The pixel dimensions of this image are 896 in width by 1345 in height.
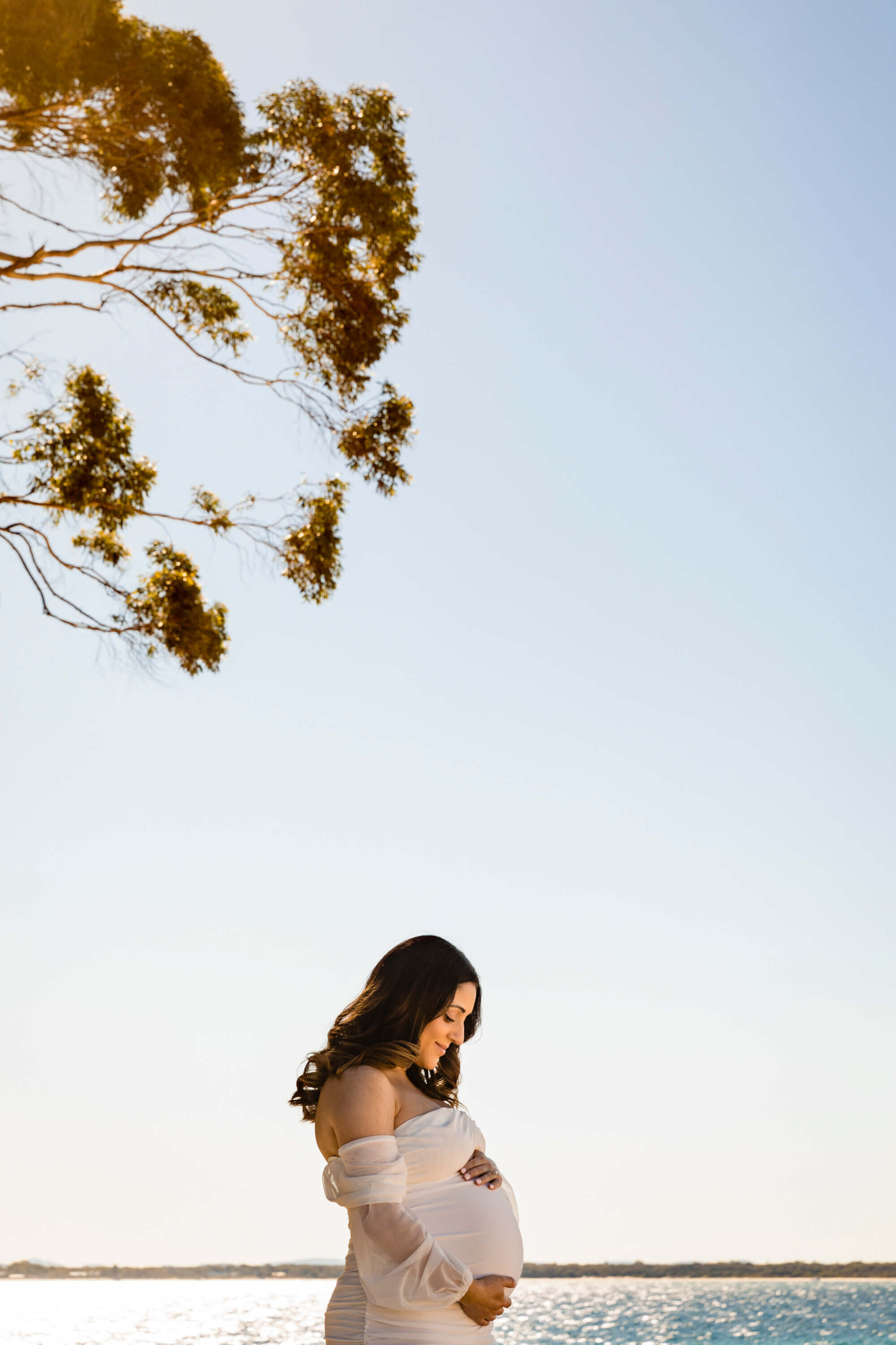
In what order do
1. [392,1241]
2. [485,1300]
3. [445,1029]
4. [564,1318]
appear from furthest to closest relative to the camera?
[564,1318] < [445,1029] < [485,1300] < [392,1241]

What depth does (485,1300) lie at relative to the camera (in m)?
2.93

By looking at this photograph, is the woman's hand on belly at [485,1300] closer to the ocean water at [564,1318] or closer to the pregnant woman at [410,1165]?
the pregnant woman at [410,1165]

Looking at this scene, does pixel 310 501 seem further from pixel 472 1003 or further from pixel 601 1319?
pixel 601 1319

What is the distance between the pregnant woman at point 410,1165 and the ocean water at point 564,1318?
79.5ft

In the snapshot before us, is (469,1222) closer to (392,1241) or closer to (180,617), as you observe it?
(392,1241)

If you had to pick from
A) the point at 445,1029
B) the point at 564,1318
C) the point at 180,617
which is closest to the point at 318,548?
the point at 180,617

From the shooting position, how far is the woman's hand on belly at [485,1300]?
2.91m

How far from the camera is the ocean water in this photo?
5400 cm

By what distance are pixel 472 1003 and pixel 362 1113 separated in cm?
42

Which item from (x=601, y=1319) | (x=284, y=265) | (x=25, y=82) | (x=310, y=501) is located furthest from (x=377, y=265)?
(x=601, y=1319)

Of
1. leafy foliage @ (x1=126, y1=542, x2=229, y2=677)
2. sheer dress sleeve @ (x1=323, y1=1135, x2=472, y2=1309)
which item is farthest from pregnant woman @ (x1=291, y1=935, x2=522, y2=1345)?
leafy foliage @ (x1=126, y1=542, x2=229, y2=677)

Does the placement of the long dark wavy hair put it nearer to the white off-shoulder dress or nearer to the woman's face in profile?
the woman's face in profile

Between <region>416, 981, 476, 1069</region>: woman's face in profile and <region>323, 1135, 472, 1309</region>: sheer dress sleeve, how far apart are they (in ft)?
0.79

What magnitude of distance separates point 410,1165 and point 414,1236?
180 mm
